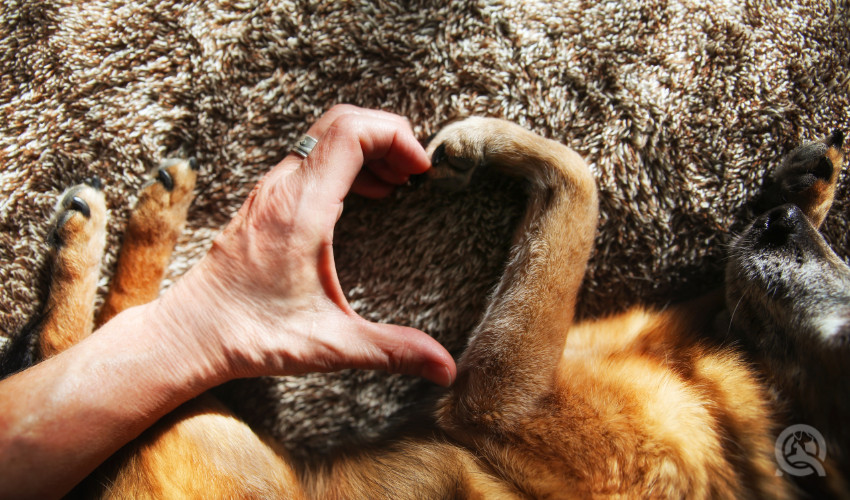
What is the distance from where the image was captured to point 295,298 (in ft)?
4.01

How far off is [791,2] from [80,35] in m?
1.97

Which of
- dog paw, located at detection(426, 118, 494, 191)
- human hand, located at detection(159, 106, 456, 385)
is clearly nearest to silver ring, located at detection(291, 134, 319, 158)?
human hand, located at detection(159, 106, 456, 385)

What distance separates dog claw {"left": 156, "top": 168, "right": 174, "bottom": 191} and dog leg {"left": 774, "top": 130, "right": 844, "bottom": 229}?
1.61 meters

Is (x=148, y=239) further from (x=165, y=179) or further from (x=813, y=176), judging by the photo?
(x=813, y=176)

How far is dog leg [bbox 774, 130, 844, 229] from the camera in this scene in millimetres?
1294

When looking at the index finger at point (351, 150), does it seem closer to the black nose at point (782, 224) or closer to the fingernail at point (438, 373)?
the fingernail at point (438, 373)

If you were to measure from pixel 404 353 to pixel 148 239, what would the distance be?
76 centimetres

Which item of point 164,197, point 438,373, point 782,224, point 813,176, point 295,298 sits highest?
point 813,176

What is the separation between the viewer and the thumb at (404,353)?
4.01 ft

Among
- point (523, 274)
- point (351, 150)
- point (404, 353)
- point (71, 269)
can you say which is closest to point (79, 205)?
point (71, 269)

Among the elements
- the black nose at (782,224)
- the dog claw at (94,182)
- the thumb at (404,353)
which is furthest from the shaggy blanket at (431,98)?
the thumb at (404,353)

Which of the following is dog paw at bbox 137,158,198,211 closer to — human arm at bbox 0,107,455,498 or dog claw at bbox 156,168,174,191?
dog claw at bbox 156,168,174,191

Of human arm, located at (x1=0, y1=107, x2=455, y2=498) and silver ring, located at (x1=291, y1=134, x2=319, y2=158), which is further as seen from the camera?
silver ring, located at (x1=291, y1=134, x2=319, y2=158)

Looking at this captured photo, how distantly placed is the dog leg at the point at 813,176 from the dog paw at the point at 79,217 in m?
1.81
